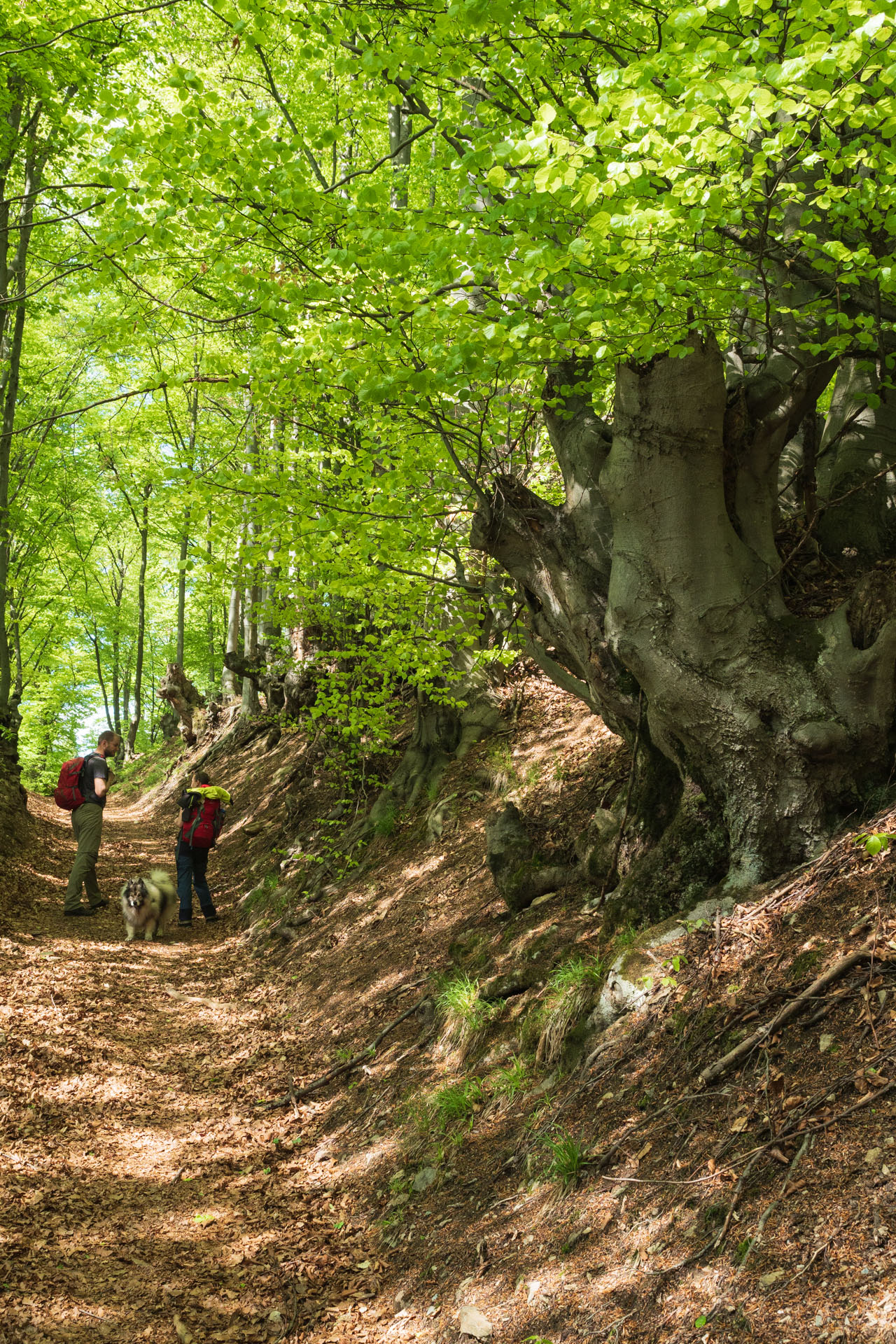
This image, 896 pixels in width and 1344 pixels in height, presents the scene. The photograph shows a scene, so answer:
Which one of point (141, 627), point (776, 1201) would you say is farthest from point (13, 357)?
point (141, 627)

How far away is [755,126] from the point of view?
3.34m

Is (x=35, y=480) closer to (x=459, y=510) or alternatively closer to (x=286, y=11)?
(x=286, y=11)

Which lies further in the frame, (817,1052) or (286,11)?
(286,11)

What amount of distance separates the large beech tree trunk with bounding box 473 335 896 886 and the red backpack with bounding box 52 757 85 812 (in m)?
7.21

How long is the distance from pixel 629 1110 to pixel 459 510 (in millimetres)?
3799

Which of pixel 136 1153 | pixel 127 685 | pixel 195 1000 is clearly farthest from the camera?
pixel 127 685

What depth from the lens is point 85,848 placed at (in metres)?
9.63

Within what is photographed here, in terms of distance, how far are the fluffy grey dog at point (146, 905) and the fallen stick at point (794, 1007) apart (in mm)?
7147

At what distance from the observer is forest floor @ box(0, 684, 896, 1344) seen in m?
2.61

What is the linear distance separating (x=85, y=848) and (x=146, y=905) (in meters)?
1.37

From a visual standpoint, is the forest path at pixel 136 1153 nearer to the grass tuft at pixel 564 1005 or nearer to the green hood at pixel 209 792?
the grass tuft at pixel 564 1005

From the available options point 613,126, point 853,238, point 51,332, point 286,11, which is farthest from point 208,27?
point 613,126

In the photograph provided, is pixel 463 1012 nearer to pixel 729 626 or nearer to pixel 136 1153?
pixel 136 1153

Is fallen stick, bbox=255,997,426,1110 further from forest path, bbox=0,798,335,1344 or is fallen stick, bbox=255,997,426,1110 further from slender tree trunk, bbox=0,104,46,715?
slender tree trunk, bbox=0,104,46,715
